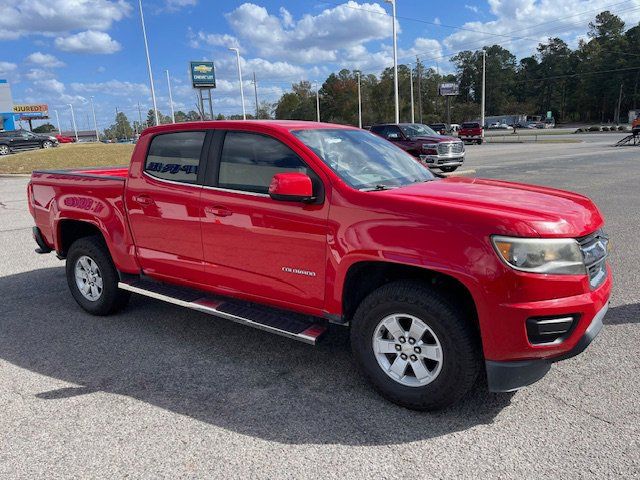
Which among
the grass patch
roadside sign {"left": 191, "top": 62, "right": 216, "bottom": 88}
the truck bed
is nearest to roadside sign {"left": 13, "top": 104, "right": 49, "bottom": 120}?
roadside sign {"left": 191, "top": 62, "right": 216, "bottom": 88}

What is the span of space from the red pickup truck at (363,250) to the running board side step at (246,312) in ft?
0.05

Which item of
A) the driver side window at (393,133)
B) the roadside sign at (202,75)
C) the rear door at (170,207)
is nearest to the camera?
the rear door at (170,207)

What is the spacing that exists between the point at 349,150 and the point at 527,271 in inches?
68.5

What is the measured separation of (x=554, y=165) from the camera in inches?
745

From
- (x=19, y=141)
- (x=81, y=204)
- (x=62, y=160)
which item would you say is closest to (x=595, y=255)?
(x=81, y=204)

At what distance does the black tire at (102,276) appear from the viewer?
479 cm

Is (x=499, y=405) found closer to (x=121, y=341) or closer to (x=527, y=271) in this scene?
(x=527, y=271)

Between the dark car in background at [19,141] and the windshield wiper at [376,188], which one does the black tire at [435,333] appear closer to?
the windshield wiper at [376,188]

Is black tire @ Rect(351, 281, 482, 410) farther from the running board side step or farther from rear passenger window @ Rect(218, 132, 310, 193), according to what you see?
rear passenger window @ Rect(218, 132, 310, 193)

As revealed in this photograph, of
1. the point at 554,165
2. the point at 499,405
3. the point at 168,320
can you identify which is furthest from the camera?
the point at 554,165

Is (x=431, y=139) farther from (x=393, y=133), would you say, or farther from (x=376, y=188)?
(x=376, y=188)

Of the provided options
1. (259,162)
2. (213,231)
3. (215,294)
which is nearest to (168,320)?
(215,294)

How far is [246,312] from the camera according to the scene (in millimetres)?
3818

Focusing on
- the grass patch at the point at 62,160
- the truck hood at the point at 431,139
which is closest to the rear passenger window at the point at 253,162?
the truck hood at the point at 431,139
